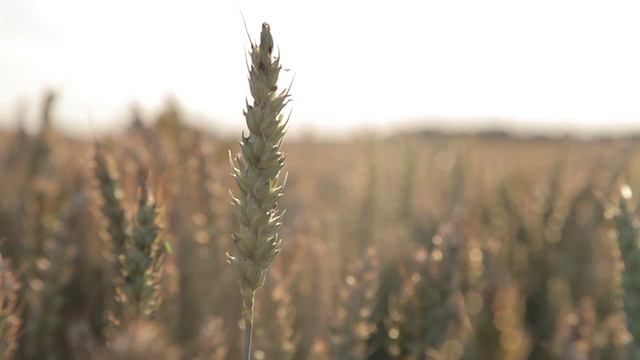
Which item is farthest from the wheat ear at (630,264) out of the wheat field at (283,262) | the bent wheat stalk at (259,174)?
the bent wheat stalk at (259,174)

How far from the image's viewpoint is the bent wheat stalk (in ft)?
2.06

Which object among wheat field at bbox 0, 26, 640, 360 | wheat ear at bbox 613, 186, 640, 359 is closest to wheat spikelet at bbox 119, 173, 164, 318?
wheat field at bbox 0, 26, 640, 360

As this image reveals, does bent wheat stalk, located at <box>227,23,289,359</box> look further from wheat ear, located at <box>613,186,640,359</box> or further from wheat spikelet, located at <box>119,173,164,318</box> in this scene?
wheat ear, located at <box>613,186,640,359</box>

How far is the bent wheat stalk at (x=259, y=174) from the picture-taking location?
0.63 metres

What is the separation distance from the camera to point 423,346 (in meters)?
1.19

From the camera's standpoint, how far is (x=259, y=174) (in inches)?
25.5

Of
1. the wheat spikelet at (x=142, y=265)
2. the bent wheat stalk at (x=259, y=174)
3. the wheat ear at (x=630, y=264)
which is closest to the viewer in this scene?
the bent wheat stalk at (x=259, y=174)

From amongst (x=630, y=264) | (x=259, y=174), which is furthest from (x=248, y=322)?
(x=630, y=264)

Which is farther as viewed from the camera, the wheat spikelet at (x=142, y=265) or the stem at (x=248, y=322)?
the wheat spikelet at (x=142, y=265)

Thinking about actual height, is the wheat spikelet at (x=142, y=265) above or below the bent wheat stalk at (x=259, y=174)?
below

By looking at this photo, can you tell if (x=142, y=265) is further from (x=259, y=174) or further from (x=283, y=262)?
(x=283, y=262)

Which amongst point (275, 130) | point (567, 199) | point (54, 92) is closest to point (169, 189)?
point (54, 92)

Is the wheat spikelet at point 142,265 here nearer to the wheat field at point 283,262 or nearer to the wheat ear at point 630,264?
the wheat field at point 283,262

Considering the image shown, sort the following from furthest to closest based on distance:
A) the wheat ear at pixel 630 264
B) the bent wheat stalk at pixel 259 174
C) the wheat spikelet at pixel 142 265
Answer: the wheat ear at pixel 630 264, the wheat spikelet at pixel 142 265, the bent wheat stalk at pixel 259 174
